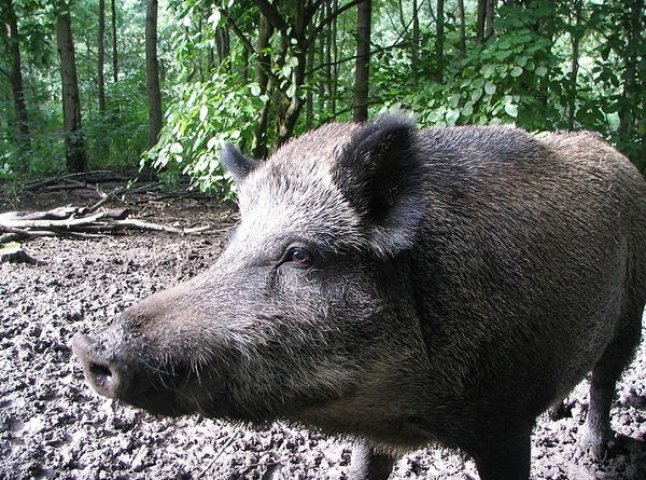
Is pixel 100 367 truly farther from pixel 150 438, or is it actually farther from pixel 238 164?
pixel 150 438

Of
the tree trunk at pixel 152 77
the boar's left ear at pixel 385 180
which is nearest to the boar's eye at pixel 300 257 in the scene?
the boar's left ear at pixel 385 180

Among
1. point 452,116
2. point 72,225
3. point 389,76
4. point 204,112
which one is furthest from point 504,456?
point 72,225

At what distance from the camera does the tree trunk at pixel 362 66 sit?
685 cm

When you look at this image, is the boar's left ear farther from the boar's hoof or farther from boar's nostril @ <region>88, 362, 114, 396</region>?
the boar's hoof

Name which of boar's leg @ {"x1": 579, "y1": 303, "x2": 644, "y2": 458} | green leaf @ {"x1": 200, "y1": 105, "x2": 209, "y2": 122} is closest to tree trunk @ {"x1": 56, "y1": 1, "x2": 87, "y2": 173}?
green leaf @ {"x1": 200, "y1": 105, "x2": 209, "y2": 122}

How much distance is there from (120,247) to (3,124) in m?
12.5

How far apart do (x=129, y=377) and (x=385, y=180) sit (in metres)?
1.10

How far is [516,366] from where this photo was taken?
7.41 feet

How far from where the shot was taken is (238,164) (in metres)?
2.74

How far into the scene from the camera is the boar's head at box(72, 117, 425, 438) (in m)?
1.90

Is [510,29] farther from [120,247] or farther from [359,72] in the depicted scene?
[120,247]

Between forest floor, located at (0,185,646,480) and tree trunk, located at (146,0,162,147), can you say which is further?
tree trunk, located at (146,0,162,147)

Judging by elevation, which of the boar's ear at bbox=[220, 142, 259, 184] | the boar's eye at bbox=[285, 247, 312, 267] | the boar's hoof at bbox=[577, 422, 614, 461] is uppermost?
the boar's ear at bbox=[220, 142, 259, 184]

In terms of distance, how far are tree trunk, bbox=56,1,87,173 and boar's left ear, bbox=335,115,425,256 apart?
37.1 feet
